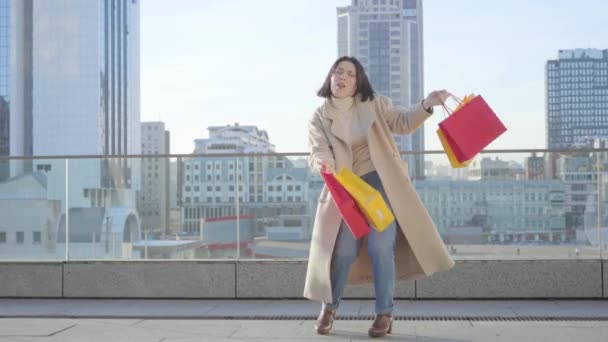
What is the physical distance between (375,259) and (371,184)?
1.39ft

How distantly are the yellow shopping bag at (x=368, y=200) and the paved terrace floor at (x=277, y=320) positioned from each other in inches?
25.1

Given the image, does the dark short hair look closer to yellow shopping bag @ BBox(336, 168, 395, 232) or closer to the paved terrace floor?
yellow shopping bag @ BBox(336, 168, 395, 232)

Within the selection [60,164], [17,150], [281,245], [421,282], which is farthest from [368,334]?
[17,150]

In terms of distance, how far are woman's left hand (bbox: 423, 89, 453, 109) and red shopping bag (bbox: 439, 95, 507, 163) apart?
0.49 ft

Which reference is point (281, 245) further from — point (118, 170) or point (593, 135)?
point (593, 135)

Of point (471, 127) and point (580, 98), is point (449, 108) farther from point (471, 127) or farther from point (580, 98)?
point (580, 98)

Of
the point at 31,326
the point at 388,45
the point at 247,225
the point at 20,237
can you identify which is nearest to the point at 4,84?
the point at 388,45

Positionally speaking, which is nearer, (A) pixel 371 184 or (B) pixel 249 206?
(A) pixel 371 184

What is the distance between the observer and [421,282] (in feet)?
19.5

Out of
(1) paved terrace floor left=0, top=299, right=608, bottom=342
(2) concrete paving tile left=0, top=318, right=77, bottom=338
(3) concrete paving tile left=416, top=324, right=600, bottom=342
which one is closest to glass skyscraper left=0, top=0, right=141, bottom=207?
(1) paved terrace floor left=0, top=299, right=608, bottom=342

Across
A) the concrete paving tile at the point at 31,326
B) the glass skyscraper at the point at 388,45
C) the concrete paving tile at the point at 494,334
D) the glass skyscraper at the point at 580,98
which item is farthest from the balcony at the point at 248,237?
the glass skyscraper at the point at 580,98

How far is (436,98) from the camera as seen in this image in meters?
4.24

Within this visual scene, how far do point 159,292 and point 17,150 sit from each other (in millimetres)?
155050

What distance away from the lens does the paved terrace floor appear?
436 centimetres
